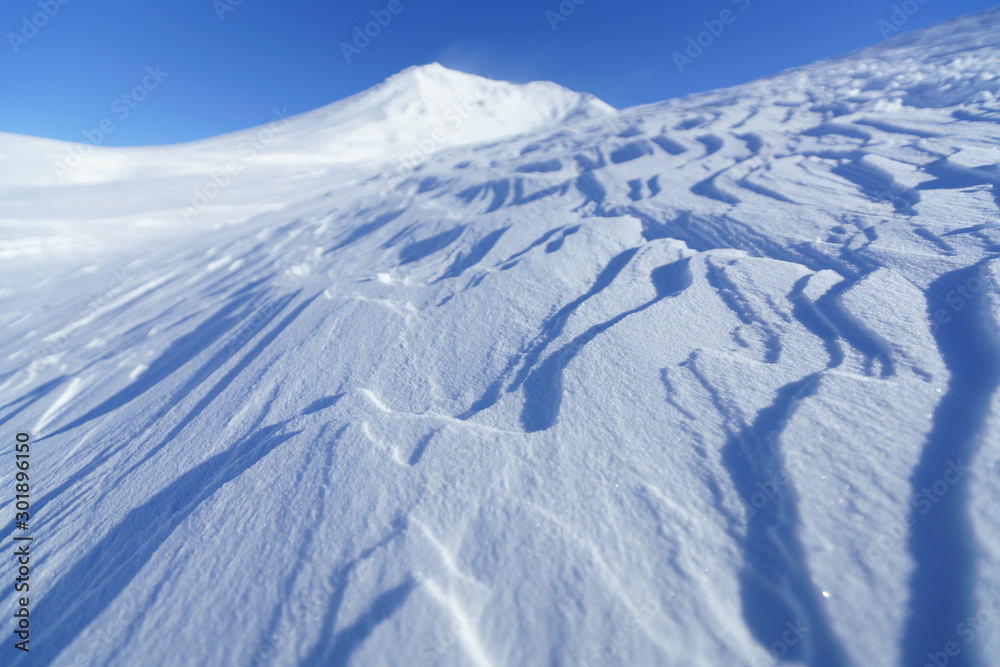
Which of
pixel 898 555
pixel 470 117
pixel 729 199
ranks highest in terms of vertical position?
pixel 470 117

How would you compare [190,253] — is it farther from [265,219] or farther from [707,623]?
[707,623]

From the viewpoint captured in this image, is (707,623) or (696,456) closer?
(707,623)

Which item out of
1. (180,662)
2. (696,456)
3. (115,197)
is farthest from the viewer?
(115,197)

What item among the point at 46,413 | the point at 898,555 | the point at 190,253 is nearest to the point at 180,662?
the point at 898,555

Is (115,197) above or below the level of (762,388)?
above

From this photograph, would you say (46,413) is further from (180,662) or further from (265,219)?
(265,219)

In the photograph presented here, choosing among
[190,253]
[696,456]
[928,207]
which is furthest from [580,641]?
[190,253]

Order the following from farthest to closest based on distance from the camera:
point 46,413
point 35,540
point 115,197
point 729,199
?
1. point 115,197
2. point 729,199
3. point 46,413
4. point 35,540
